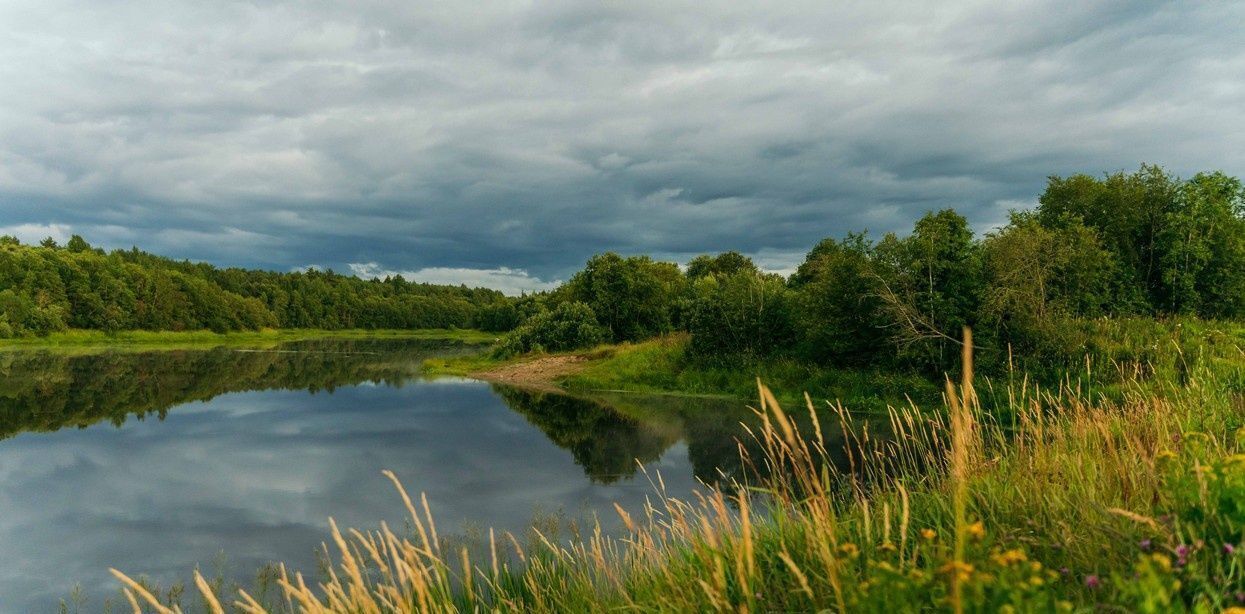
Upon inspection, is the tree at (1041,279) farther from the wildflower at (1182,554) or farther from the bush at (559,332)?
the bush at (559,332)

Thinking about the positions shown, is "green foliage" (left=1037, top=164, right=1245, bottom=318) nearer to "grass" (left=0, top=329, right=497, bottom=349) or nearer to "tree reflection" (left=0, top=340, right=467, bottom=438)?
"tree reflection" (left=0, top=340, right=467, bottom=438)

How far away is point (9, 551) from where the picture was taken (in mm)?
12438

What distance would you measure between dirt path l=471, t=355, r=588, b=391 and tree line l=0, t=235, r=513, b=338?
6759 cm

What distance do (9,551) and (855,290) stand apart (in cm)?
2433

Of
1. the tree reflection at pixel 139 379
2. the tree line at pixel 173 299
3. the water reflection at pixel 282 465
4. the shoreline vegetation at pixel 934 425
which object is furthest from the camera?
the tree line at pixel 173 299

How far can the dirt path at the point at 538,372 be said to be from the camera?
3850 cm

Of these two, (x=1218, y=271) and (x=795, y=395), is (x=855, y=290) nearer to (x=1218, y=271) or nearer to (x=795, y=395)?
(x=795, y=395)

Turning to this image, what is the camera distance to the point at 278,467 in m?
19.7

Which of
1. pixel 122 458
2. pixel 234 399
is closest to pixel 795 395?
pixel 122 458

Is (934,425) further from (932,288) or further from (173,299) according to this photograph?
(173,299)

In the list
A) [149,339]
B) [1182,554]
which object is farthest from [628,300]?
[149,339]

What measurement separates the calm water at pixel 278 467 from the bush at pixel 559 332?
35.3 feet

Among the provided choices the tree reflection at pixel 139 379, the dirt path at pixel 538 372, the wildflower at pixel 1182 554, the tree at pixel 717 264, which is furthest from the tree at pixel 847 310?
the tree at pixel 717 264

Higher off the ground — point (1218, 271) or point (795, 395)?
point (1218, 271)
